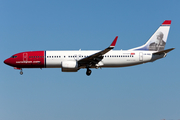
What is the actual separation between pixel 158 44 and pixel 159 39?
94cm

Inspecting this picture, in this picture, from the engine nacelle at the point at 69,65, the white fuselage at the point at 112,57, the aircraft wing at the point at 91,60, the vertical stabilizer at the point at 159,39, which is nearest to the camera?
the aircraft wing at the point at 91,60

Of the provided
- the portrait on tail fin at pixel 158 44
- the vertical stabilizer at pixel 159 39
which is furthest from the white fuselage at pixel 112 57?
the portrait on tail fin at pixel 158 44

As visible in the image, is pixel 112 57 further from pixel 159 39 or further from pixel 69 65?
pixel 159 39

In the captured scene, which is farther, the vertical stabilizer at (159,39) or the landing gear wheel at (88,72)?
the vertical stabilizer at (159,39)

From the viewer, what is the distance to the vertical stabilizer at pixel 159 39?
48.8m

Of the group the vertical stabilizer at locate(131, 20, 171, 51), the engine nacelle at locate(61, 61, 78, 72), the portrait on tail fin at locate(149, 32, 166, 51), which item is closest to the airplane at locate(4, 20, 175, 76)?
the engine nacelle at locate(61, 61, 78, 72)

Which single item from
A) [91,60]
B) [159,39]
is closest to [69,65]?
[91,60]

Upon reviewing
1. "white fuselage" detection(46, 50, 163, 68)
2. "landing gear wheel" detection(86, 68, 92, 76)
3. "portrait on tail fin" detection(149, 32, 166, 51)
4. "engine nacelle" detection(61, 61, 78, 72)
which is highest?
"portrait on tail fin" detection(149, 32, 166, 51)

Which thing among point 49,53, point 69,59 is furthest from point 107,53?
point 49,53

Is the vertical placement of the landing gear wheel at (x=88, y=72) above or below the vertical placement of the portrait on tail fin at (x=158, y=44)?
below

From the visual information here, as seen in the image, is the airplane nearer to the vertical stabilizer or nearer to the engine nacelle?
the engine nacelle

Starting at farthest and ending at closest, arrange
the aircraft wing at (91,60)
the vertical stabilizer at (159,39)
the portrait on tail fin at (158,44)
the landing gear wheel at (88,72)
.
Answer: the portrait on tail fin at (158,44) < the vertical stabilizer at (159,39) < the landing gear wheel at (88,72) < the aircraft wing at (91,60)

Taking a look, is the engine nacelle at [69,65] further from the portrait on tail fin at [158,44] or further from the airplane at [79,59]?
the portrait on tail fin at [158,44]

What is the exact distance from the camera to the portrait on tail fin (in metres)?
49.0
